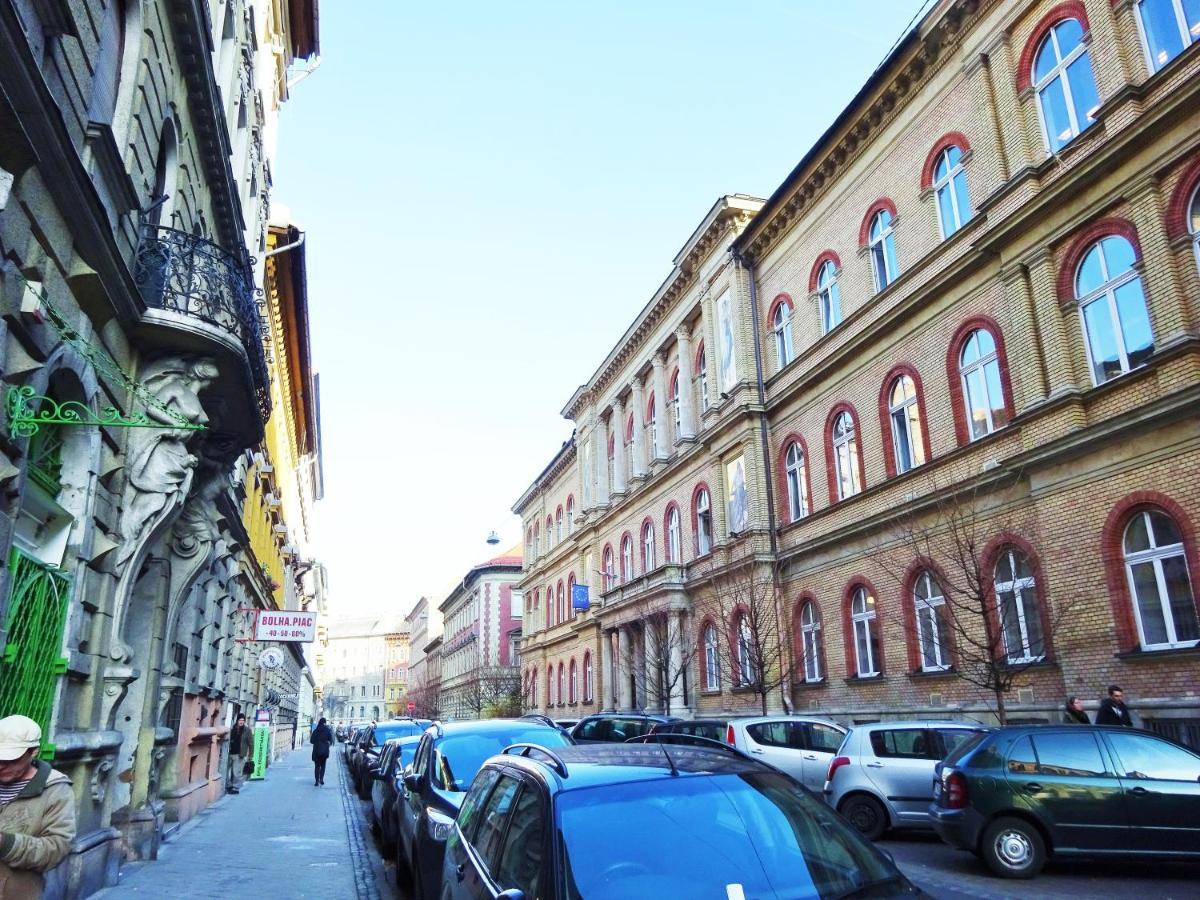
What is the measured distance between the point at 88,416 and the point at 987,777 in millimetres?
9763

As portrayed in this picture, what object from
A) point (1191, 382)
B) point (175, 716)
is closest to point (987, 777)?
point (1191, 382)

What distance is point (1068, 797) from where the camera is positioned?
31.6ft

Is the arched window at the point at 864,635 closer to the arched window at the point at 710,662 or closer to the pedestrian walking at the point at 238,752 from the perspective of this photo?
the arched window at the point at 710,662

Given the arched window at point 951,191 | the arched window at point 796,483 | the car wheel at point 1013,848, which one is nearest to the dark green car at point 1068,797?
the car wheel at point 1013,848

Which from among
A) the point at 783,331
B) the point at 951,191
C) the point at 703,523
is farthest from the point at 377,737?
the point at 951,191

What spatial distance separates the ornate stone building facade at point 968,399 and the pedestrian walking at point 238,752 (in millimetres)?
13181

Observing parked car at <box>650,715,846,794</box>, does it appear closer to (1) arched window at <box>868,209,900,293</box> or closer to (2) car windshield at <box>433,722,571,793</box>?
A: (2) car windshield at <box>433,722,571,793</box>

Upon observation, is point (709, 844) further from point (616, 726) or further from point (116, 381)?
point (616, 726)

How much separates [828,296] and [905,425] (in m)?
5.51

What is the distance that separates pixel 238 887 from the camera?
400 inches

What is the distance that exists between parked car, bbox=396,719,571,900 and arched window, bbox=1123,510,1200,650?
33.2 feet

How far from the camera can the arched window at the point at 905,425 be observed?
21.5m

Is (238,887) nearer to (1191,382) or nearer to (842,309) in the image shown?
(1191,382)

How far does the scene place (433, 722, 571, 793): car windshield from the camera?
898 centimetres
